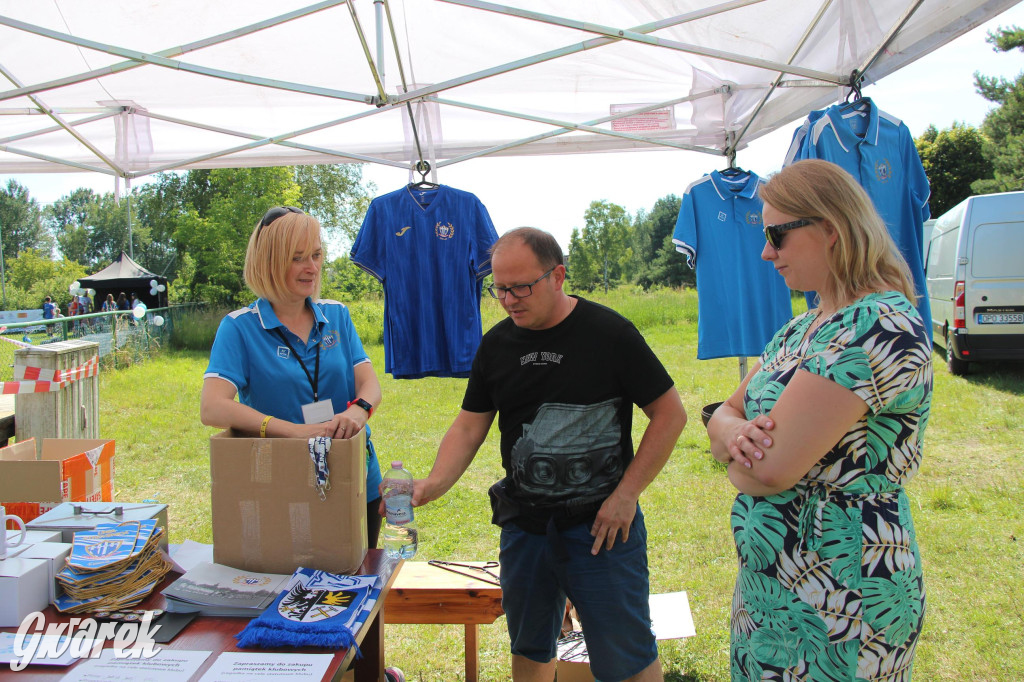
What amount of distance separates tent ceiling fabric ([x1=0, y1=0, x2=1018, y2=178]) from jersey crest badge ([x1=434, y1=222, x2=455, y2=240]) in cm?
52

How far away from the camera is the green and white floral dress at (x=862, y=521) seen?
1332 millimetres

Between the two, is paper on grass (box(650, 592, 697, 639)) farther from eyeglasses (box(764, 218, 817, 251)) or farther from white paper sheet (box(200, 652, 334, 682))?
eyeglasses (box(764, 218, 817, 251))

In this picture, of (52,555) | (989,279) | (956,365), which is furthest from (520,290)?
(956,365)

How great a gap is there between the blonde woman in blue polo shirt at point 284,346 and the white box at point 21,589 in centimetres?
59

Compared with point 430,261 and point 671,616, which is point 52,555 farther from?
point 671,616

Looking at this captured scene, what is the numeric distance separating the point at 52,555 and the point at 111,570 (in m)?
0.17

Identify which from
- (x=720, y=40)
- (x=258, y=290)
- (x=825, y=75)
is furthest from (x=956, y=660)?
(x=258, y=290)

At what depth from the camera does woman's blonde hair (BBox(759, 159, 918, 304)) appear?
56.7 inches

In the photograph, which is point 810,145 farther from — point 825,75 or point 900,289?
point 900,289

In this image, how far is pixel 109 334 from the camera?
11.8m

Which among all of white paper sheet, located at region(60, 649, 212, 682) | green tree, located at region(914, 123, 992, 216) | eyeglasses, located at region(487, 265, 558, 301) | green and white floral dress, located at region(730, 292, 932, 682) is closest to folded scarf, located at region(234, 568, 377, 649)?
white paper sheet, located at region(60, 649, 212, 682)

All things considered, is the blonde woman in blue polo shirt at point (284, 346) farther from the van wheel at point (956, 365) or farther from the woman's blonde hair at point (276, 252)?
the van wheel at point (956, 365)

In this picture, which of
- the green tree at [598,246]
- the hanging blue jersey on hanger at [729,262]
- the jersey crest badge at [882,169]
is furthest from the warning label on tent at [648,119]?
the green tree at [598,246]

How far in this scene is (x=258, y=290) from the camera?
2.25 m
